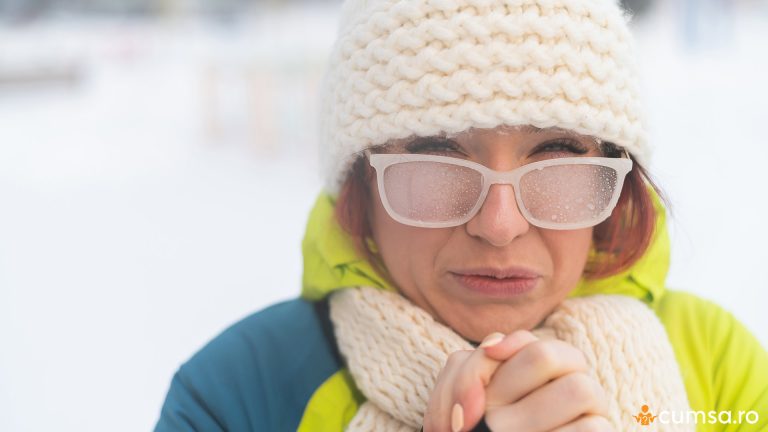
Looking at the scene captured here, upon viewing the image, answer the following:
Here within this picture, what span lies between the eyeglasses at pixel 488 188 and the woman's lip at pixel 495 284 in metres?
0.08

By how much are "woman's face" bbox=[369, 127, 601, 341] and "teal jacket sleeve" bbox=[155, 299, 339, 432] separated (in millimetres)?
157

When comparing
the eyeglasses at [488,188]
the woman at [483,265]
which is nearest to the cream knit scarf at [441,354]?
the woman at [483,265]

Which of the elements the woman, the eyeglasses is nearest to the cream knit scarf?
the woman

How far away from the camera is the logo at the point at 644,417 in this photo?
81cm

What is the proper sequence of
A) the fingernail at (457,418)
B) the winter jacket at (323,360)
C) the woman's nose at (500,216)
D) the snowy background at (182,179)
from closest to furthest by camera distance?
the fingernail at (457,418) → the woman's nose at (500,216) → the winter jacket at (323,360) → the snowy background at (182,179)

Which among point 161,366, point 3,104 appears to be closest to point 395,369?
point 161,366

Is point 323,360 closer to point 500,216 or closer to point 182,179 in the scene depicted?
point 500,216

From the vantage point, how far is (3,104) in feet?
19.6

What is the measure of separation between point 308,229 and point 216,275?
1.89m

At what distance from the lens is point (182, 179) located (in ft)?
14.5

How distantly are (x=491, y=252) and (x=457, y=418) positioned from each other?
0.72 ft

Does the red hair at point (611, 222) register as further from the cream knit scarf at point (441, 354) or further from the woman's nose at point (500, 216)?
the woman's nose at point (500, 216)

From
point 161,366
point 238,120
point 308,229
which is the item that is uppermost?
point 238,120

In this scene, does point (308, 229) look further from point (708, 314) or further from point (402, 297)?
point (708, 314)
